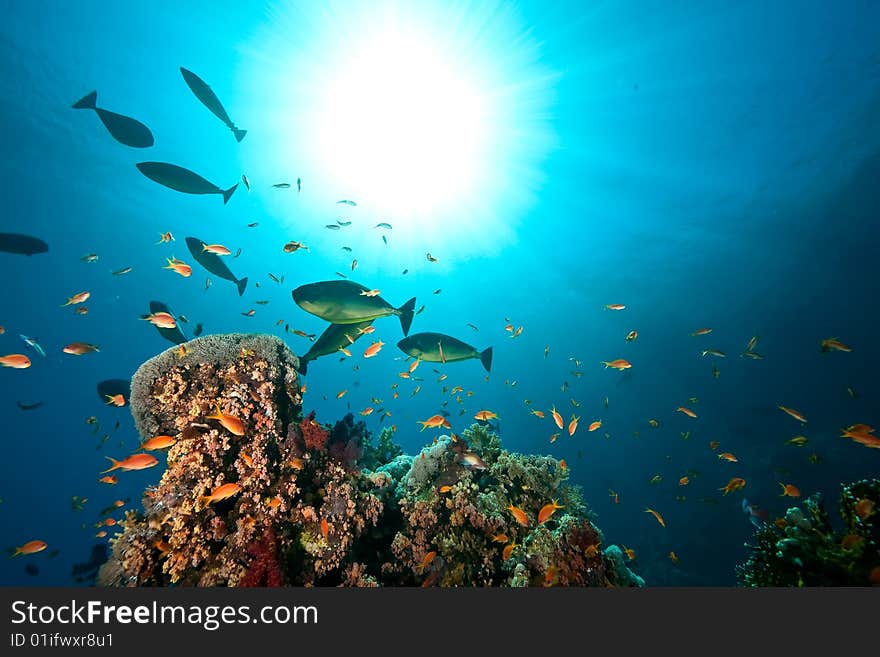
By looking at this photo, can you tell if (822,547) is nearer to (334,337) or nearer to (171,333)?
(334,337)

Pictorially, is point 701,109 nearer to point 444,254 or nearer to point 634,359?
point 444,254

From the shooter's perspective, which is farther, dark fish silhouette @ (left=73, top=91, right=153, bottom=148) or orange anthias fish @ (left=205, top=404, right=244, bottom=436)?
dark fish silhouette @ (left=73, top=91, right=153, bottom=148)

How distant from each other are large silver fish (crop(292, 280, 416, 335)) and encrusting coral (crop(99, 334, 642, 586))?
1896 millimetres

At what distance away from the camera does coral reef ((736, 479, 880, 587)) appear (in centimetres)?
398

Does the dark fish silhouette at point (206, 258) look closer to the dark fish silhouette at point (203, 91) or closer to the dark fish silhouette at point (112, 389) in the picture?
the dark fish silhouette at point (203, 91)

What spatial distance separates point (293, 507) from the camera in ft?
15.0

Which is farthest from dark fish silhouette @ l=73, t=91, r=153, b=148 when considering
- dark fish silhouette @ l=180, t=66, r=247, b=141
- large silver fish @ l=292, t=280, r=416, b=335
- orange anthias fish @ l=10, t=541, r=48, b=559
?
orange anthias fish @ l=10, t=541, r=48, b=559

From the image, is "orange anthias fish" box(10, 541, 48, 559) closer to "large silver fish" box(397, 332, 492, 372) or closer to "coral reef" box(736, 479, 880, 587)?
"large silver fish" box(397, 332, 492, 372)

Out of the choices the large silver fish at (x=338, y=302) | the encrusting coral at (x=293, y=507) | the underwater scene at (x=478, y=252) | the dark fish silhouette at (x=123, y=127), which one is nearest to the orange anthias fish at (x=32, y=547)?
the underwater scene at (x=478, y=252)

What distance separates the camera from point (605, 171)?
2634cm

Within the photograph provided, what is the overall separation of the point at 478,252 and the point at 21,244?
39.1 metres

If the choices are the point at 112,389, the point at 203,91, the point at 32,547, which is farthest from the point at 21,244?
the point at 32,547

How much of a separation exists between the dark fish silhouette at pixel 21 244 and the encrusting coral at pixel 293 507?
5.57m

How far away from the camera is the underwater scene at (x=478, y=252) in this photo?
4.53 meters
